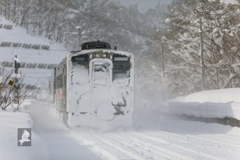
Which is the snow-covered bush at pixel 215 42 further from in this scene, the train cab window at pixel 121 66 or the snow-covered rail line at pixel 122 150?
the snow-covered rail line at pixel 122 150

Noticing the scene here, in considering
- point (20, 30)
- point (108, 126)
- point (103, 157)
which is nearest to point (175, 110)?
point (108, 126)

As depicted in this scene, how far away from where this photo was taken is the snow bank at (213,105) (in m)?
13.6

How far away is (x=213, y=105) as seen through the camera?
49.0ft

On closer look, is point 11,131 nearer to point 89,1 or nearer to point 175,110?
point 175,110

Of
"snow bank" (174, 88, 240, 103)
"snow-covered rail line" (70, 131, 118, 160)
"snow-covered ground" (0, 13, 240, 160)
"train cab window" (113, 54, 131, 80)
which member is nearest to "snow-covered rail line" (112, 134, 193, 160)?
"snow-covered ground" (0, 13, 240, 160)

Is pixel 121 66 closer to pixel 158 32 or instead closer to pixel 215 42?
pixel 215 42

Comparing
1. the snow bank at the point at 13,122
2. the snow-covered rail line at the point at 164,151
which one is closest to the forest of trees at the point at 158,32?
the snow-covered rail line at the point at 164,151

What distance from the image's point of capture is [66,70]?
1348 cm

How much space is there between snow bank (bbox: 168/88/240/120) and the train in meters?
3.78

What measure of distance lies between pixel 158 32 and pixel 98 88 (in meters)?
34.6

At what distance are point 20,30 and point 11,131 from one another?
9553 centimetres

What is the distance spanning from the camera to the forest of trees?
77.3ft

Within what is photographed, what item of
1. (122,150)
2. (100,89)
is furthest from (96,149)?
(100,89)

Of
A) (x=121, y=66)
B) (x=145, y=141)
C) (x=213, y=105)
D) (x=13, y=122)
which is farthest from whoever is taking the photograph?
(x=213, y=105)
